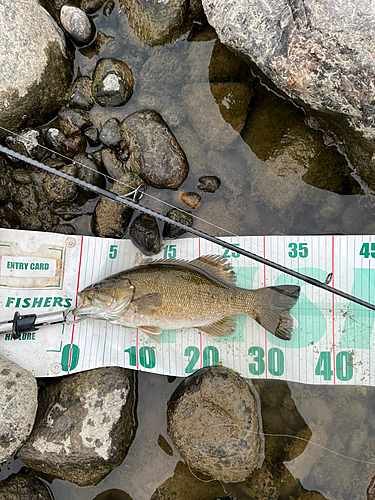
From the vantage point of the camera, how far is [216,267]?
356cm

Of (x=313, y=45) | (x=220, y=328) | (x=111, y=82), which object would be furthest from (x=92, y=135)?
(x=220, y=328)

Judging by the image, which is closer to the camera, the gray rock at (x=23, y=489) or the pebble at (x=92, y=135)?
the gray rock at (x=23, y=489)

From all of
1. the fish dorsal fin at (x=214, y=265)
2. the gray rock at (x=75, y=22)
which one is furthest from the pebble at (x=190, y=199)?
the gray rock at (x=75, y=22)

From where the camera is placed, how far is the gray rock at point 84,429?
3.44 metres

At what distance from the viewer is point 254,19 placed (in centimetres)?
299

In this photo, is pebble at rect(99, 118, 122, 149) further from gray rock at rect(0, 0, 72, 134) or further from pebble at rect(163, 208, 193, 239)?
pebble at rect(163, 208, 193, 239)

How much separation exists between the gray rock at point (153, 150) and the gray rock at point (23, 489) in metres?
3.29

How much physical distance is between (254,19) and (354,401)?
3723 millimetres

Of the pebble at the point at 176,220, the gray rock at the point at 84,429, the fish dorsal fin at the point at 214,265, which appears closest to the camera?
the gray rock at the point at 84,429

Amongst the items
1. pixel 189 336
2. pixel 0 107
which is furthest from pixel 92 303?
pixel 0 107

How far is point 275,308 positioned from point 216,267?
684mm

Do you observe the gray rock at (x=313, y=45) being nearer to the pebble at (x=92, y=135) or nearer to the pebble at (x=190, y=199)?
the pebble at (x=190, y=199)

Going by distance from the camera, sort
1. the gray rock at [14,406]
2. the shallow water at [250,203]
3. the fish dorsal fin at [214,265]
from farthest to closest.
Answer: the shallow water at [250,203] < the fish dorsal fin at [214,265] < the gray rock at [14,406]

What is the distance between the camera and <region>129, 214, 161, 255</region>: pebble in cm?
362
